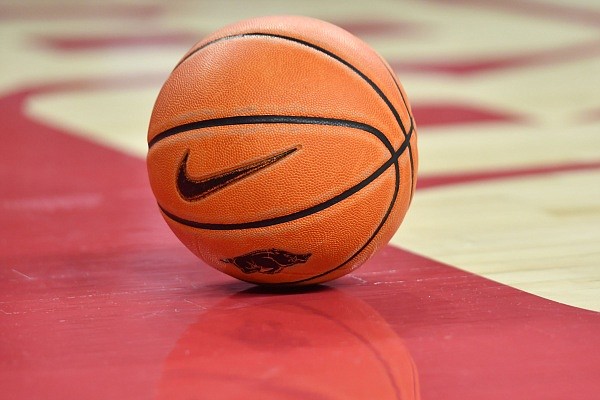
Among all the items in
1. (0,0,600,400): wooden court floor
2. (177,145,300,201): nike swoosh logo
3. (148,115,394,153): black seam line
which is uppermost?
(148,115,394,153): black seam line

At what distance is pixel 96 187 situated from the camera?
4648 mm

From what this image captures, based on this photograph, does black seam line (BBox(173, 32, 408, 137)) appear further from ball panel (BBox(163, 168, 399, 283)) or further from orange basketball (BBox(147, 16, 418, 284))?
ball panel (BBox(163, 168, 399, 283))

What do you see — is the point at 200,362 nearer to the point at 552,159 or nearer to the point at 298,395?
the point at 298,395

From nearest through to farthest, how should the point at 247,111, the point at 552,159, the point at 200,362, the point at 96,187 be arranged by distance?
the point at 200,362, the point at 247,111, the point at 96,187, the point at 552,159

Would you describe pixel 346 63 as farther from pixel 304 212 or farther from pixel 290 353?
pixel 290 353

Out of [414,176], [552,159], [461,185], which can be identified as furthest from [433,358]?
[552,159]

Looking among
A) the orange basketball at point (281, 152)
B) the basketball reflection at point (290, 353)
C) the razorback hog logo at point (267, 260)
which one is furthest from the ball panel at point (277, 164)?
the basketball reflection at point (290, 353)

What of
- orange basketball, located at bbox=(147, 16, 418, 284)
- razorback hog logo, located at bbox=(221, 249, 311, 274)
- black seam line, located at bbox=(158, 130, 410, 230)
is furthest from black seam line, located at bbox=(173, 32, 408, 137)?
razorback hog logo, located at bbox=(221, 249, 311, 274)

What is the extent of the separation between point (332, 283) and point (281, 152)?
0.58 meters

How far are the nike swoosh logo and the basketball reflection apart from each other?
332 mm

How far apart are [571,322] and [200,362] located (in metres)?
0.98

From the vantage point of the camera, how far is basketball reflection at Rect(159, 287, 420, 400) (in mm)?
2383

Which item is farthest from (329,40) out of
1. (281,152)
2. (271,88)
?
(281,152)

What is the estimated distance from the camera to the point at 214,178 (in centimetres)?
283
